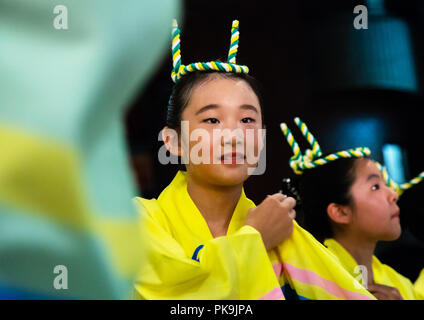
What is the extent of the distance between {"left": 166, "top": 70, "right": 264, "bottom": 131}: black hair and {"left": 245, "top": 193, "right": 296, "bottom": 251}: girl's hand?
0.20 m

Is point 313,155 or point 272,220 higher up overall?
point 313,155

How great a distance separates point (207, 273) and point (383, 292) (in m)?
0.50

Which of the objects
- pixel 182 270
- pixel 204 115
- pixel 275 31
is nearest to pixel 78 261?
pixel 182 270

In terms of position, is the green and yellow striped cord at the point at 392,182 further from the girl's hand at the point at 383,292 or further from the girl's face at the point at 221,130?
the girl's face at the point at 221,130

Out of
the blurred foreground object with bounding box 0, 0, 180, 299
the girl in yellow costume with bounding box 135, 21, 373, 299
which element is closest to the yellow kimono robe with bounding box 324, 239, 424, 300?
the girl in yellow costume with bounding box 135, 21, 373, 299

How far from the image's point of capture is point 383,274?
1.21 meters

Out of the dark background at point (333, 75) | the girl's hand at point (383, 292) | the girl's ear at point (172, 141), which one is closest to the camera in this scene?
the girl's ear at point (172, 141)

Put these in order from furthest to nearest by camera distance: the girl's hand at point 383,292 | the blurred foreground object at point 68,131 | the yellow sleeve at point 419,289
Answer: the yellow sleeve at point 419,289 → the girl's hand at point 383,292 → the blurred foreground object at point 68,131

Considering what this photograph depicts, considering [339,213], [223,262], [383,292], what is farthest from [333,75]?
[223,262]

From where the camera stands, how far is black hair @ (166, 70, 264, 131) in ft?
3.06

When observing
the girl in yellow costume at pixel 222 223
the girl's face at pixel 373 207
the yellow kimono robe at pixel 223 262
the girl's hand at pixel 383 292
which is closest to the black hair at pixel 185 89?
the girl in yellow costume at pixel 222 223

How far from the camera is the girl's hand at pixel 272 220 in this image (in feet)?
2.77

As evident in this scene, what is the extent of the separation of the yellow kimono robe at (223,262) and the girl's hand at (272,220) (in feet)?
0.10

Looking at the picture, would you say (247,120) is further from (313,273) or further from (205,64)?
(313,273)
